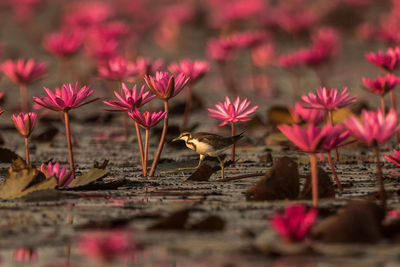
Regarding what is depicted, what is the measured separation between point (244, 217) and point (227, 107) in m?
1.19

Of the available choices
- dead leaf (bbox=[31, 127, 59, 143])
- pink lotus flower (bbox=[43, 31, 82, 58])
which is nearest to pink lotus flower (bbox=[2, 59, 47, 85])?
dead leaf (bbox=[31, 127, 59, 143])

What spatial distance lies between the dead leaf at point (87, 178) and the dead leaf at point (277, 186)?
29.6 inches

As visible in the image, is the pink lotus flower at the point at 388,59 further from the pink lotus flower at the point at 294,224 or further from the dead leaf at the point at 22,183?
the pink lotus flower at the point at 294,224

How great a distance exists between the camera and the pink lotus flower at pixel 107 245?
2543mm

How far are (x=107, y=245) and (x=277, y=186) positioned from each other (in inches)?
44.4

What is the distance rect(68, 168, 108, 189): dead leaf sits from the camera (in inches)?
147

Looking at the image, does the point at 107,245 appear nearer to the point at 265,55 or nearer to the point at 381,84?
the point at 381,84

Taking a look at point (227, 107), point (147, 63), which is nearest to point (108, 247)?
point (227, 107)

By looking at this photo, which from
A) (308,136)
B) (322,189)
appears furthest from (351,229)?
(322,189)

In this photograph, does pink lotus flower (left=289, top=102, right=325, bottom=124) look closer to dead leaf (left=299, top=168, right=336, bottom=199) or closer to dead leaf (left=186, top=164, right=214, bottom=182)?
dead leaf (left=186, top=164, right=214, bottom=182)

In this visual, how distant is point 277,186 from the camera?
3.51 metres

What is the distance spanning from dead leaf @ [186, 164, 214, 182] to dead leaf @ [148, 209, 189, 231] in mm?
1136

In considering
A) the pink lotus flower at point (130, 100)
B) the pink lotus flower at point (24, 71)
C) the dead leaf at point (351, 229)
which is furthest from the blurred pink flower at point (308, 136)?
the pink lotus flower at point (24, 71)

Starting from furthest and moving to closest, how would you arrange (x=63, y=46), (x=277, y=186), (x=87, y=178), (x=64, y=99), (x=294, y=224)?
(x=63, y=46) → (x=64, y=99) → (x=87, y=178) → (x=277, y=186) → (x=294, y=224)
